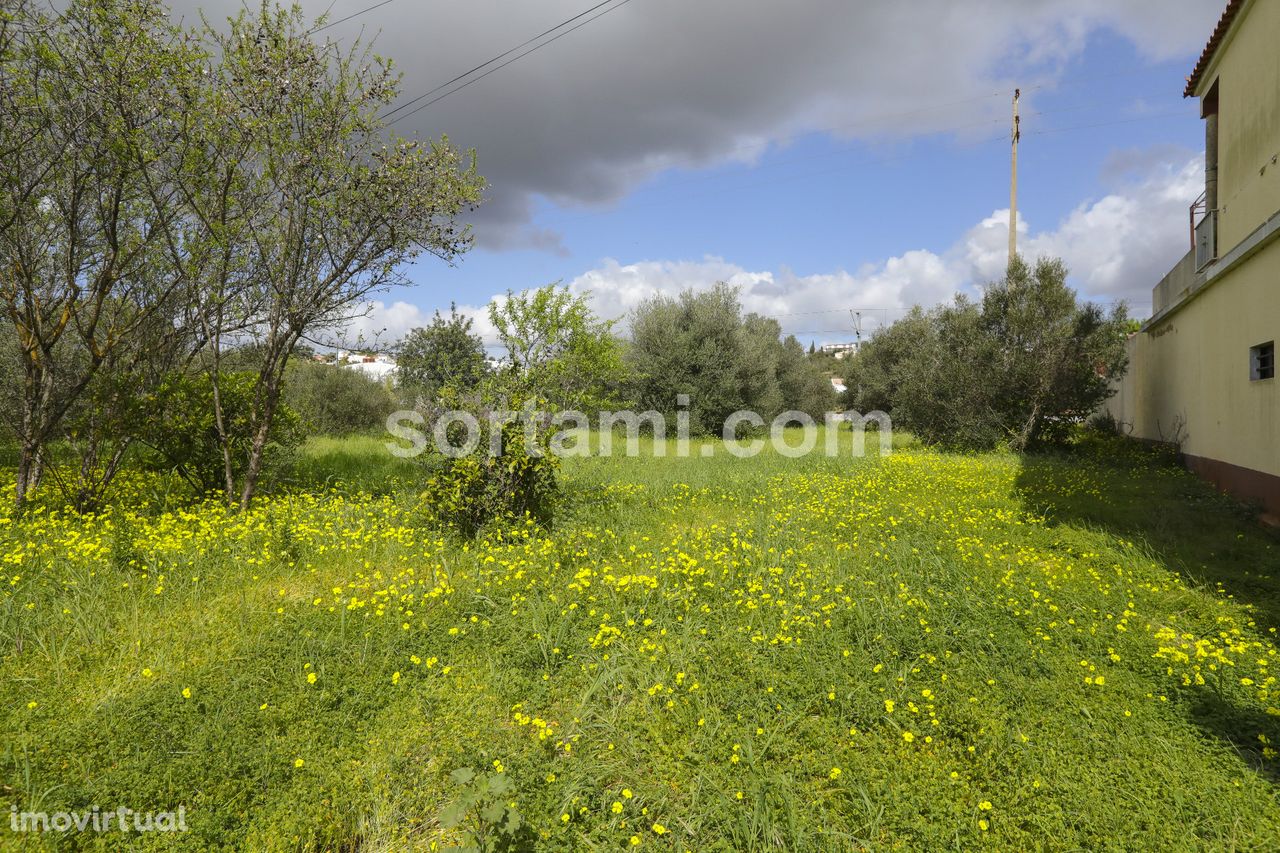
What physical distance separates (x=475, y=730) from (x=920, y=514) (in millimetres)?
5483

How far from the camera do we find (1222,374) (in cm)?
879

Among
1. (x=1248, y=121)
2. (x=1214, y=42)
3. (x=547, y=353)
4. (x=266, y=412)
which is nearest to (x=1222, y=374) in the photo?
(x=1248, y=121)

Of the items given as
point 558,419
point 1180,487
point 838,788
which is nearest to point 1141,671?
point 838,788

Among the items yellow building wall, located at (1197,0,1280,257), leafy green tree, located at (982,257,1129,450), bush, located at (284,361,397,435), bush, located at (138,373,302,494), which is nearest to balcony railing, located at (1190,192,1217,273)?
yellow building wall, located at (1197,0,1280,257)

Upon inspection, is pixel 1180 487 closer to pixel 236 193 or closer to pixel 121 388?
pixel 236 193

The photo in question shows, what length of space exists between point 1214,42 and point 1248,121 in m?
1.83

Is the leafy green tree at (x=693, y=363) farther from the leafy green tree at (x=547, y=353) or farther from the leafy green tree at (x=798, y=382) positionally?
the leafy green tree at (x=547, y=353)

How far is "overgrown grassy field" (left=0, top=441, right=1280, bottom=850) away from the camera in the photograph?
8.23 feet

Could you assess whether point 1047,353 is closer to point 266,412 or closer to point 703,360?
point 703,360

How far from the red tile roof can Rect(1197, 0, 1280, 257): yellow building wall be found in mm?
85

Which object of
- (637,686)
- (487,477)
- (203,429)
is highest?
(203,429)

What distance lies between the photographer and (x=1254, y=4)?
7.89 metres

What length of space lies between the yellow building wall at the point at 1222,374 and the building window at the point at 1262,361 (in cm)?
8

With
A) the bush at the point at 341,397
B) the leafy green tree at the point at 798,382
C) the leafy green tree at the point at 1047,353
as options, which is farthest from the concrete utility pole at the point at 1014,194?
the bush at the point at 341,397
